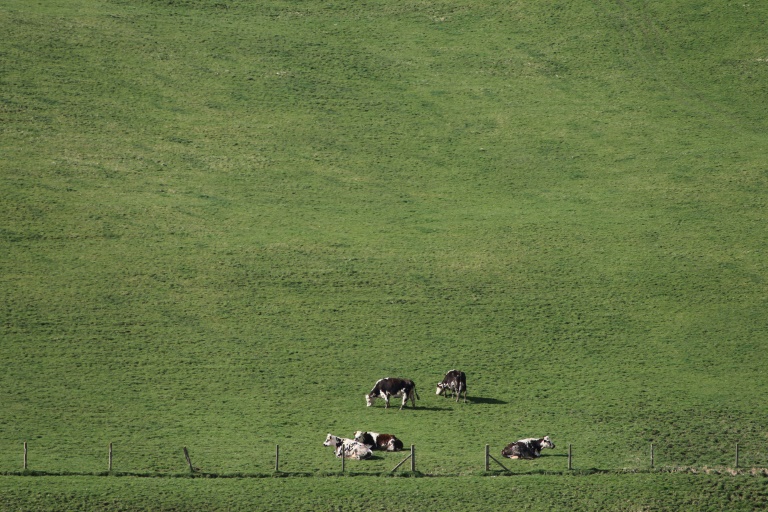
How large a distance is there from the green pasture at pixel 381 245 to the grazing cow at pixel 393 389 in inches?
22.6

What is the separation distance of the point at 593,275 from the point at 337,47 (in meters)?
37.5

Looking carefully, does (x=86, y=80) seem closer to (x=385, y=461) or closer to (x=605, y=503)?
(x=385, y=461)

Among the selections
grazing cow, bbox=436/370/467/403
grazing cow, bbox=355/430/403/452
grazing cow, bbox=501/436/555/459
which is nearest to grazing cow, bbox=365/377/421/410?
grazing cow, bbox=436/370/467/403

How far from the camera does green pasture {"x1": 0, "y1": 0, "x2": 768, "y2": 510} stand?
37.8m

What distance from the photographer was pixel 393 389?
42.2 meters

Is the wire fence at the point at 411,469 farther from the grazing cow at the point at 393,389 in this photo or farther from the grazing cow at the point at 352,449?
the grazing cow at the point at 393,389

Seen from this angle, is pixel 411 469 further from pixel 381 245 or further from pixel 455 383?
pixel 381 245

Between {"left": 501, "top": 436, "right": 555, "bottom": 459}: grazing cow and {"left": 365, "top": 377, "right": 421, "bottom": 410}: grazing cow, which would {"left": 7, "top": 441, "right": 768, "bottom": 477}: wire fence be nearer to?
{"left": 501, "top": 436, "right": 555, "bottom": 459}: grazing cow

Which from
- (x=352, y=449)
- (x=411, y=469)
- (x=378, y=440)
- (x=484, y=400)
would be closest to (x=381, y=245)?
(x=484, y=400)

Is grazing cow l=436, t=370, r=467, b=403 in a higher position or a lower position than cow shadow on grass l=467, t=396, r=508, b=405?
higher

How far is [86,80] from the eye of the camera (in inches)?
3071

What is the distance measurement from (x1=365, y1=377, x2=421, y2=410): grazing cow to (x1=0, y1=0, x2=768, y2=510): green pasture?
57cm

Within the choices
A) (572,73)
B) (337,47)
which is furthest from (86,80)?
(572,73)

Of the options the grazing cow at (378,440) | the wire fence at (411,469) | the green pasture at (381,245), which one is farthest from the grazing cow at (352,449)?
the grazing cow at (378,440)
